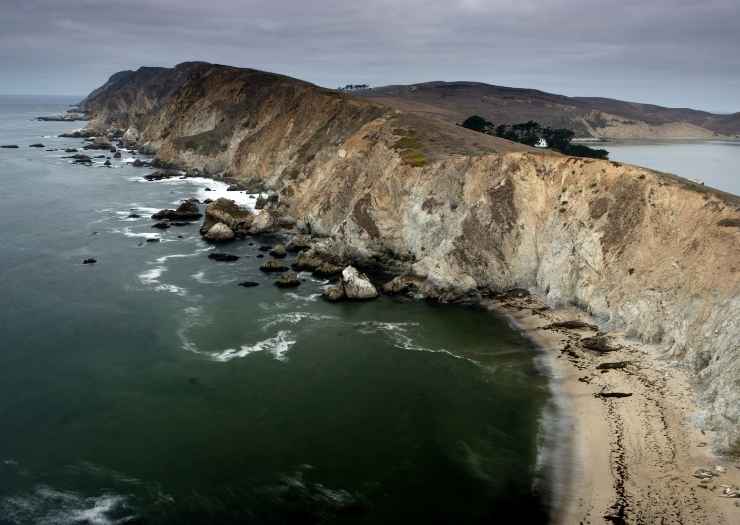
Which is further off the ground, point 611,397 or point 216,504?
point 611,397

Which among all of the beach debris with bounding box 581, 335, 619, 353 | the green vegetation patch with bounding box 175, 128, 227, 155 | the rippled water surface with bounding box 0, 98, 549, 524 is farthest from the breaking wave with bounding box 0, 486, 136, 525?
the green vegetation patch with bounding box 175, 128, 227, 155

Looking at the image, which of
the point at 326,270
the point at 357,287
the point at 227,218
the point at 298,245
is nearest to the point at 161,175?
the point at 227,218

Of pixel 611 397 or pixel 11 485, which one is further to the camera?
pixel 611 397

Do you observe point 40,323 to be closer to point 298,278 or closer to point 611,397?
point 298,278

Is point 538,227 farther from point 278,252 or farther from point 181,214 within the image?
point 181,214

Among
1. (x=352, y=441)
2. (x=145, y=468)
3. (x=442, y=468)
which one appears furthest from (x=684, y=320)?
(x=145, y=468)

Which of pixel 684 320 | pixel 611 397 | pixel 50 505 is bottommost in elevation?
pixel 50 505
